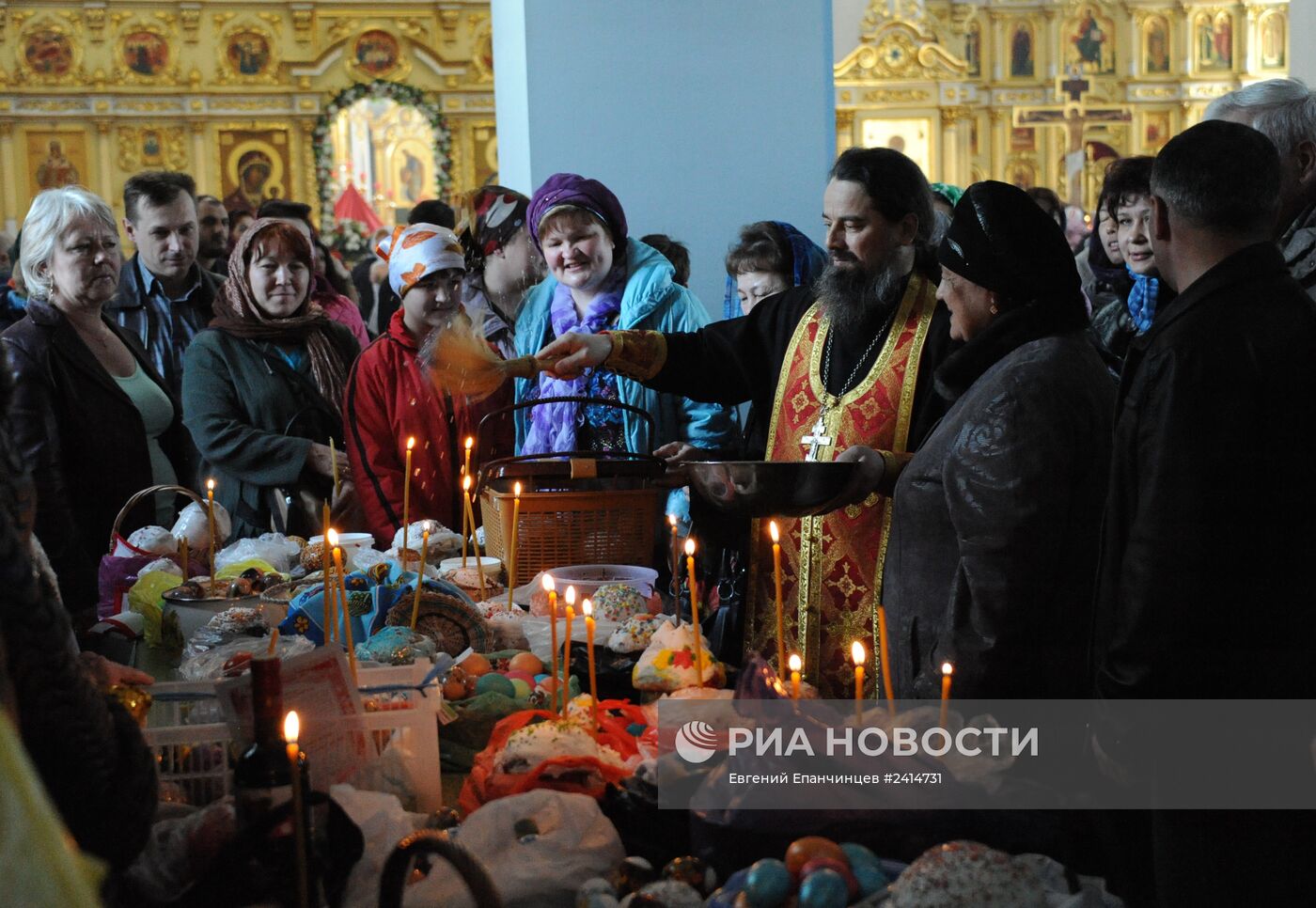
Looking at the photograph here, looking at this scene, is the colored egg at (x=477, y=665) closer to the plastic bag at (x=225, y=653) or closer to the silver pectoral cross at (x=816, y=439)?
the plastic bag at (x=225, y=653)

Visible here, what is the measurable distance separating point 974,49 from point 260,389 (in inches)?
544

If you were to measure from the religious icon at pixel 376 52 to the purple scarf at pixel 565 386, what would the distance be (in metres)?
12.2

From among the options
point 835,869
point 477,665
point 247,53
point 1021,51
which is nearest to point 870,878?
point 835,869

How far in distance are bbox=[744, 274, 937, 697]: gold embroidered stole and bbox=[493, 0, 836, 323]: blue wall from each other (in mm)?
2295

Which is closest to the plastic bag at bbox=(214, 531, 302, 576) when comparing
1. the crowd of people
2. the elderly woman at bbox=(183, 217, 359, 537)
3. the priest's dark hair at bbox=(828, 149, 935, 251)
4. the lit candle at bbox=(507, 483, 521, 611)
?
the crowd of people

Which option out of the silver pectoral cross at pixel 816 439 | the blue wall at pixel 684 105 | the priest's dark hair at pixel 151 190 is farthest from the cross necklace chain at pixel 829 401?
the priest's dark hair at pixel 151 190

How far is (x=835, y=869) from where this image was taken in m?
1.35

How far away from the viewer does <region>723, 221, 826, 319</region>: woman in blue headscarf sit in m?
4.10

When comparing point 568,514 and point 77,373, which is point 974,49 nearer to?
point 77,373

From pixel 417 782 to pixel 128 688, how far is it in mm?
374

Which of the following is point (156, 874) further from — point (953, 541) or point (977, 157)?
point (977, 157)

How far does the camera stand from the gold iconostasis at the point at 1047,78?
15.4m

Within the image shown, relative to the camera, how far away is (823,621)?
2.57 meters

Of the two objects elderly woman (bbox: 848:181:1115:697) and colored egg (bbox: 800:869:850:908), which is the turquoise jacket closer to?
elderly woman (bbox: 848:181:1115:697)
